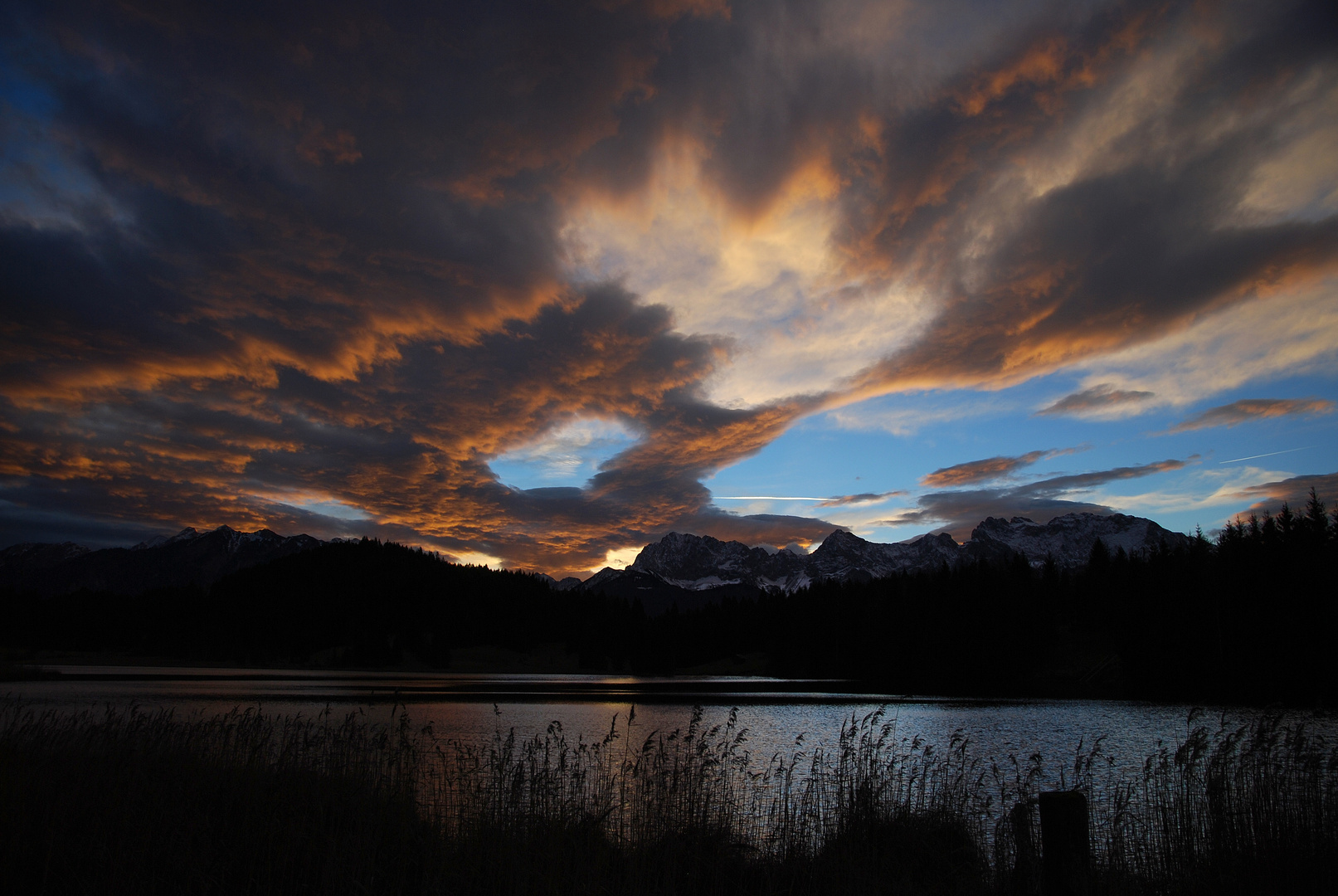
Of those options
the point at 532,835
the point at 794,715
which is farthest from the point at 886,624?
the point at 532,835

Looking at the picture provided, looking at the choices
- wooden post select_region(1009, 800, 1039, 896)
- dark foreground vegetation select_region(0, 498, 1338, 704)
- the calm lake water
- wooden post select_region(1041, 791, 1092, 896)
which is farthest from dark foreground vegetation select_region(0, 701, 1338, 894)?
dark foreground vegetation select_region(0, 498, 1338, 704)

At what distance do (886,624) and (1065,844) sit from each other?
4502 inches

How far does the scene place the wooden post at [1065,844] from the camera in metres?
6.62

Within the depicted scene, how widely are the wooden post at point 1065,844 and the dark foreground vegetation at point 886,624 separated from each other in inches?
2454

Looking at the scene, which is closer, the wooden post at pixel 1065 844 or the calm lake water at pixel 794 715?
the wooden post at pixel 1065 844

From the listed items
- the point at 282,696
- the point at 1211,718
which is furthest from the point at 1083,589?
the point at 282,696

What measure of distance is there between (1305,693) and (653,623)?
137 metres

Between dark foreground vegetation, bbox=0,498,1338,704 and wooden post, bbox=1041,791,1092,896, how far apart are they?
6232 centimetres

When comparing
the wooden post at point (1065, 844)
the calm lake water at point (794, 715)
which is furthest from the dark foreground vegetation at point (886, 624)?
the wooden post at point (1065, 844)

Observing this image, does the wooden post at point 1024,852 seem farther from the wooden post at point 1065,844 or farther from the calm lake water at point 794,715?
the calm lake water at point 794,715

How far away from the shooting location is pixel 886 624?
114 metres

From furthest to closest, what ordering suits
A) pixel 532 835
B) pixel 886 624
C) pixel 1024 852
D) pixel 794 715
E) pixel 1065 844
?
1. pixel 886 624
2. pixel 794 715
3. pixel 532 835
4. pixel 1024 852
5. pixel 1065 844

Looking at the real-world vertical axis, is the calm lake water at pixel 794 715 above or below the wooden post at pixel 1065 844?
below

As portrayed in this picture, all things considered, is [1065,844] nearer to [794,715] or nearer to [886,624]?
[794,715]
